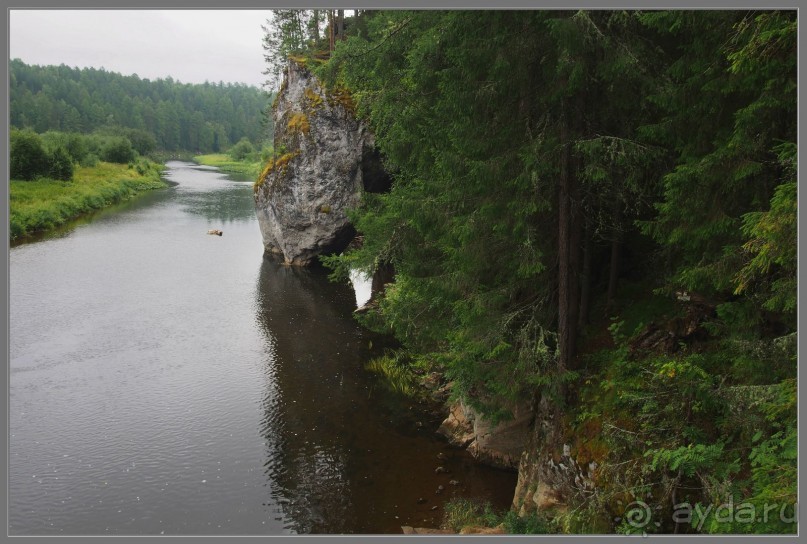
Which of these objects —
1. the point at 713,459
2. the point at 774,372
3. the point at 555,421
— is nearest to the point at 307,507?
the point at 555,421

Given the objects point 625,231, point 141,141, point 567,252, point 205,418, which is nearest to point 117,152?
point 141,141

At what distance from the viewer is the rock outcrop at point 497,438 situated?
547 inches

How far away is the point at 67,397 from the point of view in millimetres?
17844

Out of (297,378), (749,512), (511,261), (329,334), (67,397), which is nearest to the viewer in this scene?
(749,512)

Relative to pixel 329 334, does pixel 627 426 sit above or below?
above

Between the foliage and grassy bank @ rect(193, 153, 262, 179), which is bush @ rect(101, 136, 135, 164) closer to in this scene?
grassy bank @ rect(193, 153, 262, 179)

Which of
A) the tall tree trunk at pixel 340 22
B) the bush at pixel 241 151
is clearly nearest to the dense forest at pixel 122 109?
the bush at pixel 241 151

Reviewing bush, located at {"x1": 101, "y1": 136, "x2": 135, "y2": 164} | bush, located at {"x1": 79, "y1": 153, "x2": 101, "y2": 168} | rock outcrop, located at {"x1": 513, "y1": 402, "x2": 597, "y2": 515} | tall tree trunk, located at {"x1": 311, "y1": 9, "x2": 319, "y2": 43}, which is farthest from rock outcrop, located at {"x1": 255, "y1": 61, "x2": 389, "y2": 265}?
bush, located at {"x1": 101, "y1": 136, "x2": 135, "y2": 164}

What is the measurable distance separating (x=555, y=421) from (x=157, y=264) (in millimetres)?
28939

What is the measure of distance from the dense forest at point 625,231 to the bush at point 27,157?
52.3 metres

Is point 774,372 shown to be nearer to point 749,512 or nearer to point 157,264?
point 749,512

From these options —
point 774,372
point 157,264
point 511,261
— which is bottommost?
point 157,264

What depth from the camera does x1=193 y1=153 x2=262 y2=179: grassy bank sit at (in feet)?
324

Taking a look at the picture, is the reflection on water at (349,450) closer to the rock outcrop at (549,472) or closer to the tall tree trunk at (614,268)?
the rock outcrop at (549,472)
